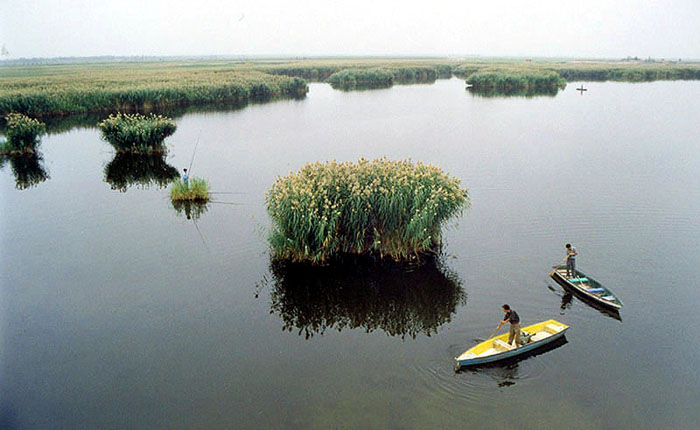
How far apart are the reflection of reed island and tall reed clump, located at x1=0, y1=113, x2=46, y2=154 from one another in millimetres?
29308

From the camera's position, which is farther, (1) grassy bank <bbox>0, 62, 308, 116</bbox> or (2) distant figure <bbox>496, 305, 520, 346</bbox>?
(1) grassy bank <bbox>0, 62, 308, 116</bbox>

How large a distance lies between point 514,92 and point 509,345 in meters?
77.2

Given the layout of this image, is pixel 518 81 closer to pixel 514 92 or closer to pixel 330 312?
pixel 514 92

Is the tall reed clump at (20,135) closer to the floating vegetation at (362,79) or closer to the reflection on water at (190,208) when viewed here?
the reflection on water at (190,208)

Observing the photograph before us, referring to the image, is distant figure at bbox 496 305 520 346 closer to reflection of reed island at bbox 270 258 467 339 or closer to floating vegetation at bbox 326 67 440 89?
reflection of reed island at bbox 270 258 467 339

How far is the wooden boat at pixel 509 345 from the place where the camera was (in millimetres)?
13883

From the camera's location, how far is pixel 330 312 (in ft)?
56.2

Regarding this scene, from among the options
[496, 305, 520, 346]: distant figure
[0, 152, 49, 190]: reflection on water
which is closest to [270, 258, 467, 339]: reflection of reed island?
[496, 305, 520, 346]: distant figure

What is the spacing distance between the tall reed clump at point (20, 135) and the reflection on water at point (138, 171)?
6375 mm

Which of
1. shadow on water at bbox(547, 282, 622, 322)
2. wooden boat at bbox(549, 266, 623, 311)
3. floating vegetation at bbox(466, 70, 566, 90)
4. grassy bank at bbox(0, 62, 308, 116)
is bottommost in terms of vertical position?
shadow on water at bbox(547, 282, 622, 322)

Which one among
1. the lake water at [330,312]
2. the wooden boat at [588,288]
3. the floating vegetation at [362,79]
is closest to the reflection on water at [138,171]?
the lake water at [330,312]

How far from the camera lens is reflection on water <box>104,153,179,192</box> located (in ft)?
106

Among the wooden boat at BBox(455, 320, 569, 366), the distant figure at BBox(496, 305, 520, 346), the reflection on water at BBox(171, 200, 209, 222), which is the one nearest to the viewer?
the wooden boat at BBox(455, 320, 569, 366)

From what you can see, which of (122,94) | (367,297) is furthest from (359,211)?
(122,94)
